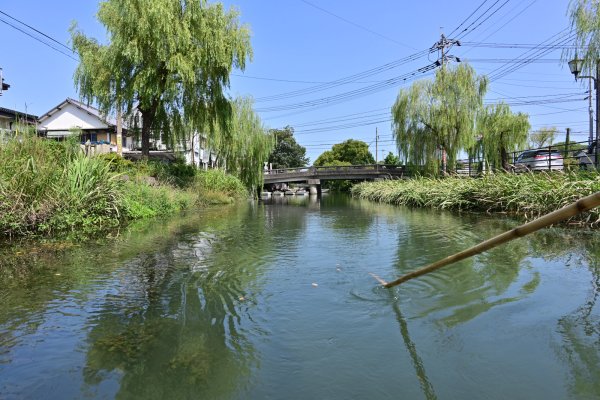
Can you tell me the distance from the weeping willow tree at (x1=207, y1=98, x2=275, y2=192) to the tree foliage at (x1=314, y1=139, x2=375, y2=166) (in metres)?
38.0

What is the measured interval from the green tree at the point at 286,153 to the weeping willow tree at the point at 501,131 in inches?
1761

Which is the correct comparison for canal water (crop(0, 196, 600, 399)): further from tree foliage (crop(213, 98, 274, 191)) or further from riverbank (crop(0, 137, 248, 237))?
tree foliage (crop(213, 98, 274, 191))

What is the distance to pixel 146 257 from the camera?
277 inches

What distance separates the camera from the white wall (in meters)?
37.8

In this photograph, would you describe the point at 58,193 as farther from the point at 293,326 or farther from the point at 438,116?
the point at 438,116

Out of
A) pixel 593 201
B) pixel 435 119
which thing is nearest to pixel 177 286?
pixel 593 201

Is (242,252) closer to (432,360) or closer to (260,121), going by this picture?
(432,360)

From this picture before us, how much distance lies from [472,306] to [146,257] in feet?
16.6

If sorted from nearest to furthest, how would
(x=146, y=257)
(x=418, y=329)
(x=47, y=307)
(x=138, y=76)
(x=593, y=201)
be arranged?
1. (x=593, y=201)
2. (x=418, y=329)
3. (x=47, y=307)
4. (x=146, y=257)
5. (x=138, y=76)

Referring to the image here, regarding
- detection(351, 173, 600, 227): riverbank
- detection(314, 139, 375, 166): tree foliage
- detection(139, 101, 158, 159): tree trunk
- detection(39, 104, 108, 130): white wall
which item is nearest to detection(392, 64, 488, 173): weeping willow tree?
detection(351, 173, 600, 227): riverbank

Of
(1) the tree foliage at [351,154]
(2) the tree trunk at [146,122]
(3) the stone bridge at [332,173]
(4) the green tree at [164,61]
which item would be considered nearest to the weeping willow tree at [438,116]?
(3) the stone bridge at [332,173]

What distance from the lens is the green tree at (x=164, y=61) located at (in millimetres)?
16547

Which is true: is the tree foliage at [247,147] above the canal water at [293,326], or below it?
above

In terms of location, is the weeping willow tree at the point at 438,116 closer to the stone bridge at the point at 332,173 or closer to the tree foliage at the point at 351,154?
the stone bridge at the point at 332,173
